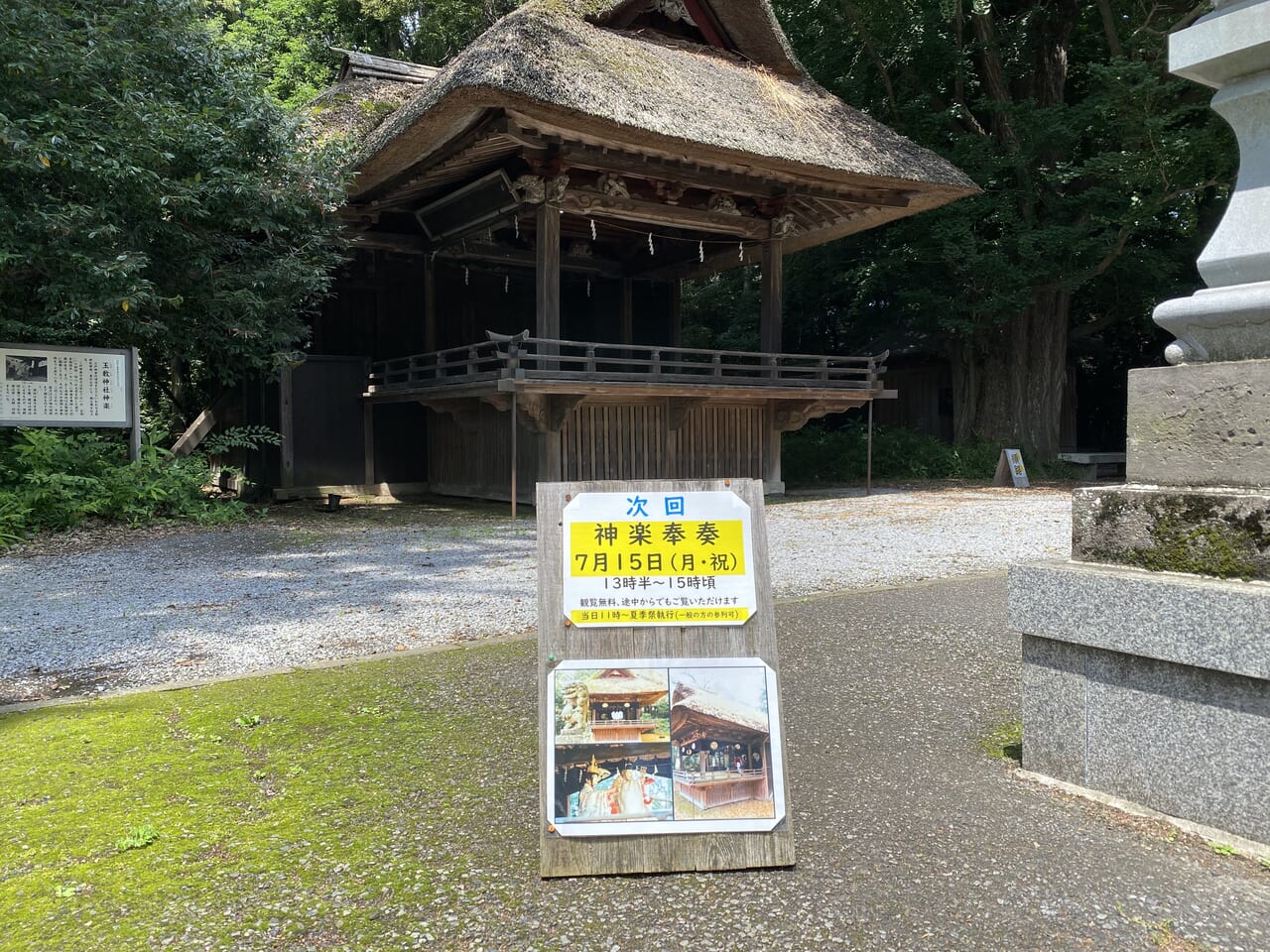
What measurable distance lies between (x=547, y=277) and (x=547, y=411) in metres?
1.61

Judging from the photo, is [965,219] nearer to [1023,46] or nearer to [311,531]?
[1023,46]

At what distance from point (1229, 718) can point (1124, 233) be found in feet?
48.1

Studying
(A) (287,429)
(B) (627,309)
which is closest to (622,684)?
(A) (287,429)

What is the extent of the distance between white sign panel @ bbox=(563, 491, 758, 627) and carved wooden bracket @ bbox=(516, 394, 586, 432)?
808 cm

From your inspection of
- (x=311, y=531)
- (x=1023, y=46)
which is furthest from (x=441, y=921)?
(x=1023, y=46)

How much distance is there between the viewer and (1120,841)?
2.31 metres

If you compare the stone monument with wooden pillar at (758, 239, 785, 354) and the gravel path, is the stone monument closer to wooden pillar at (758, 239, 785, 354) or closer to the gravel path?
the gravel path

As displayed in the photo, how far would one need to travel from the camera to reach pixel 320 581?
20.7 ft

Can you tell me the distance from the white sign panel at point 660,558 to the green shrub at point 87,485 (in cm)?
746

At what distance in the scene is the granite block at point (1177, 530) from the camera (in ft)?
7.57

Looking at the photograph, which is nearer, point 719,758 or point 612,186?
point 719,758

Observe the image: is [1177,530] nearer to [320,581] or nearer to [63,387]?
[320,581]

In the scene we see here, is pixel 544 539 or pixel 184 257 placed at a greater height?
pixel 184 257

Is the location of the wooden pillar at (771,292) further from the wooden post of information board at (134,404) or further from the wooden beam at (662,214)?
the wooden post of information board at (134,404)
